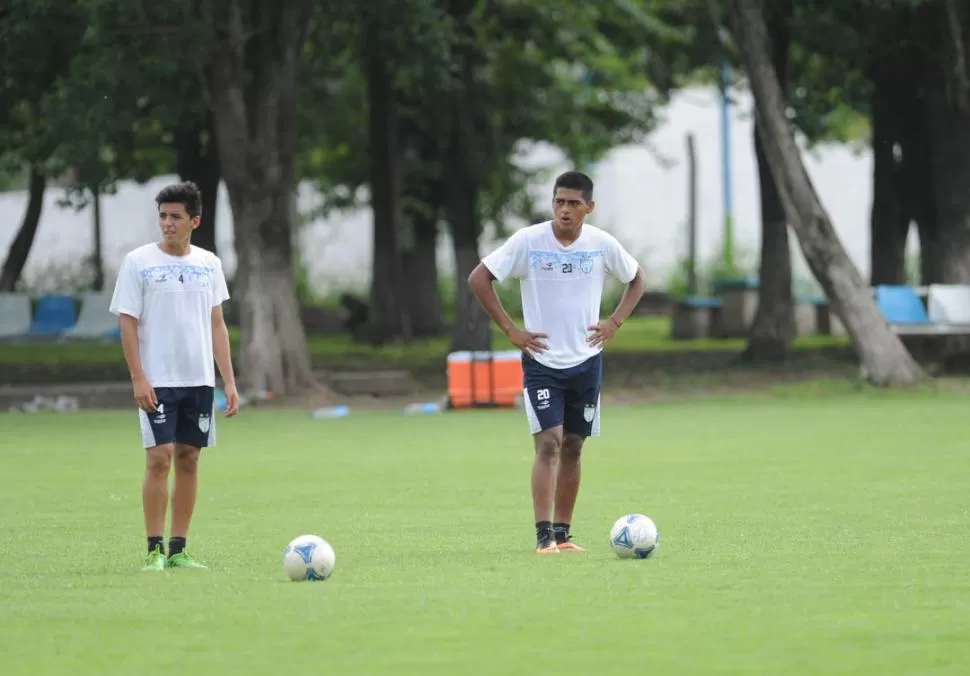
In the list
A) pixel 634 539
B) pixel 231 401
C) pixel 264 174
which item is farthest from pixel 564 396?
pixel 264 174

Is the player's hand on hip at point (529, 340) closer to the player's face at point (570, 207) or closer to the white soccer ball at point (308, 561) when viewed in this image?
the player's face at point (570, 207)

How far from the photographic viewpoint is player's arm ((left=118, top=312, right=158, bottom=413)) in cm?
1062

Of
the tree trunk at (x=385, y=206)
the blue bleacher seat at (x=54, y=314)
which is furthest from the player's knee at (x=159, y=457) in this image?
the blue bleacher seat at (x=54, y=314)

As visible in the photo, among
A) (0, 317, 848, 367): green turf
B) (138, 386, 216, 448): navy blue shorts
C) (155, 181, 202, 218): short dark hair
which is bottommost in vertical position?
(0, 317, 848, 367): green turf

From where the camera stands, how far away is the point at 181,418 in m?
10.9

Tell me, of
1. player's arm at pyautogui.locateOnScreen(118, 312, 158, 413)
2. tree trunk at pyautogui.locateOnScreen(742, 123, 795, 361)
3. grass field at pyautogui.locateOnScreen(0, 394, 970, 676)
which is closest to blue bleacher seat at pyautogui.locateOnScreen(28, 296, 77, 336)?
tree trunk at pyautogui.locateOnScreen(742, 123, 795, 361)

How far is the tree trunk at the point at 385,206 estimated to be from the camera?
38594mm

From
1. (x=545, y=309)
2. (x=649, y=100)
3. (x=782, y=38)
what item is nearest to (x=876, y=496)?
(x=545, y=309)

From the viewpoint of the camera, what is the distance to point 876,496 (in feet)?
47.0

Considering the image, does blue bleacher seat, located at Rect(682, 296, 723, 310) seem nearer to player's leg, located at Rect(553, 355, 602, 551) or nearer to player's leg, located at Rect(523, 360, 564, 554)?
player's leg, located at Rect(553, 355, 602, 551)

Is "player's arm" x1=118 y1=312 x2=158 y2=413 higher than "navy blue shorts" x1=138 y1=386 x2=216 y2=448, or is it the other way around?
"player's arm" x1=118 y1=312 x2=158 y2=413

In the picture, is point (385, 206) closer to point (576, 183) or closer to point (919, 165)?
point (919, 165)

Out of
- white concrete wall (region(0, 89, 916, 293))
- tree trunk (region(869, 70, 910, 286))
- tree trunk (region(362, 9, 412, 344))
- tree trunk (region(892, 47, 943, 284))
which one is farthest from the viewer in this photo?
white concrete wall (region(0, 89, 916, 293))

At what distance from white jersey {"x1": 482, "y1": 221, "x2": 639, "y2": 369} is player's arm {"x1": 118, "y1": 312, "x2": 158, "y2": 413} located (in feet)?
6.86
